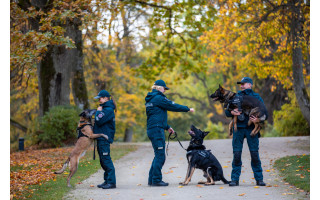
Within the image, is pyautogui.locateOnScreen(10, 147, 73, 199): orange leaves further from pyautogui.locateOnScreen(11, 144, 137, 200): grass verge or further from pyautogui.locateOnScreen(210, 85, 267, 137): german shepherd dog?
pyautogui.locateOnScreen(210, 85, 267, 137): german shepherd dog

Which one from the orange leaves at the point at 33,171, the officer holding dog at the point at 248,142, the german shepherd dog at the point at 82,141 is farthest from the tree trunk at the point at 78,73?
the officer holding dog at the point at 248,142

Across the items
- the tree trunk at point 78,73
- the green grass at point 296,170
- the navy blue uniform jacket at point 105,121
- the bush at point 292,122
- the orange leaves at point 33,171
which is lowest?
the orange leaves at point 33,171

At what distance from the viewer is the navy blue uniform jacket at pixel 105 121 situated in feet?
28.6

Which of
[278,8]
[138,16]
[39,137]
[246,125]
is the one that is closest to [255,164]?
[246,125]

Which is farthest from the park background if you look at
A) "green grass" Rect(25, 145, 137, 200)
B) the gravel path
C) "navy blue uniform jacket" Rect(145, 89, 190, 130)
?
"navy blue uniform jacket" Rect(145, 89, 190, 130)

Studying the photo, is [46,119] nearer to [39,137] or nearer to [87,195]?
[39,137]

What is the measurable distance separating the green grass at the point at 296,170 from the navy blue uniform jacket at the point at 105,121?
4165 millimetres

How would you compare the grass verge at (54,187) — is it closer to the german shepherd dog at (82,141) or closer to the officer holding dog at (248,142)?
the german shepherd dog at (82,141)

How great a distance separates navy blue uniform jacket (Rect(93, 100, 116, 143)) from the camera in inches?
343

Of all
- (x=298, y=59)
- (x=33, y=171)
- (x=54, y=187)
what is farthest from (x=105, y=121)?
(x=298, y=59)

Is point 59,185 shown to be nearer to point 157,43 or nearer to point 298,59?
point 298,59

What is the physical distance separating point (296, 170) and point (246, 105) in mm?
3194

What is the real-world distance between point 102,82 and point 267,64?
462 inches

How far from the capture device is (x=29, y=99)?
103ft
